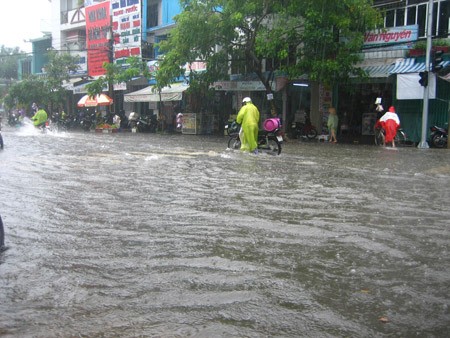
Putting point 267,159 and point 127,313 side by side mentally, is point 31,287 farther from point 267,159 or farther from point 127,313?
point 267,159

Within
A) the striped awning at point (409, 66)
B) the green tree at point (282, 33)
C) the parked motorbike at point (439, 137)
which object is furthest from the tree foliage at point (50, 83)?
the parked motorbike at point (439, 137)

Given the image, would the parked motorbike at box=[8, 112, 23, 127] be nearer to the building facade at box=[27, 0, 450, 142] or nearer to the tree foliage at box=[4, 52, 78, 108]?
the tree foliage at box=[4, 52, 78, 108]

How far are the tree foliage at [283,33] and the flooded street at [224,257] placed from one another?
442 inches

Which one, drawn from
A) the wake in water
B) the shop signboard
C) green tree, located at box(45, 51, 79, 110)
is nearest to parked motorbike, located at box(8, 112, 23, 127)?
the wake in water

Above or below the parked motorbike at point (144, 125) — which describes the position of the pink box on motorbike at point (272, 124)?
above

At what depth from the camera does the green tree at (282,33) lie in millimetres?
19312

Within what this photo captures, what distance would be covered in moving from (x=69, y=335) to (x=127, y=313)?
0.44 m

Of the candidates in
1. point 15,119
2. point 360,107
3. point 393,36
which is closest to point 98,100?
point 15,119

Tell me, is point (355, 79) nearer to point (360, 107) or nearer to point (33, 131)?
point (360, 107)

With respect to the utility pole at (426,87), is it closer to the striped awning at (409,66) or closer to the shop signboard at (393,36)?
the striped awning at (409,66)

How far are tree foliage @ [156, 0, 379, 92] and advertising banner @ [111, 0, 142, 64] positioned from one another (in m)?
11.6

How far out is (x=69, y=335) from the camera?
10.1ft

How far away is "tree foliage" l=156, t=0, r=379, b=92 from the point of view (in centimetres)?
1931

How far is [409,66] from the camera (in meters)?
18.8
